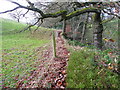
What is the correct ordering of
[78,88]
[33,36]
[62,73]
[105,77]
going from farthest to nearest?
[33,36] < [62,73] < [105,77] < [78,88]

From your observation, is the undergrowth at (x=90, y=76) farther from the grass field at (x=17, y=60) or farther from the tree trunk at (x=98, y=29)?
the tree trunk at (x=98, y=29)

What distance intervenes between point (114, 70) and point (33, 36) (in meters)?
21.5

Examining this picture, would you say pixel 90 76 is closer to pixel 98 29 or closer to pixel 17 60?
pixel 98 29

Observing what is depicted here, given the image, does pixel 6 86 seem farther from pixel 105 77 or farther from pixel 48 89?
pixel 105 77

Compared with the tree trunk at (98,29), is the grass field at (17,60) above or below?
below

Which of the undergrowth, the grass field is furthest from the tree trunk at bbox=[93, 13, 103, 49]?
the grass field

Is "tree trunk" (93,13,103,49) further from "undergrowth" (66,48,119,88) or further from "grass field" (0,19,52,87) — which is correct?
"grass field" (0,19,52,87)

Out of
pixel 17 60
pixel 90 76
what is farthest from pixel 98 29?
pixel 17 60

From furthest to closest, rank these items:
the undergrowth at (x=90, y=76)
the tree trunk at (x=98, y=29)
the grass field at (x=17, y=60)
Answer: the tree trunk at (x=98, y=29) < the grass field at (x=17, y=60) < the undergrowth at (x=90, y=76)

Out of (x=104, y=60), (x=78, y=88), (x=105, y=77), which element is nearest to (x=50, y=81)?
(x=78, y=88)

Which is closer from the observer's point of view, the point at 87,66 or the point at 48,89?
the point at 48,89

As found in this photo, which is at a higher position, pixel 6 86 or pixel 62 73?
pixel 62 73

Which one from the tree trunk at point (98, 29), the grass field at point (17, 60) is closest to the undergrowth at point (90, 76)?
the grass field at point (17, 60)

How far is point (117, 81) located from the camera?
127 inches
